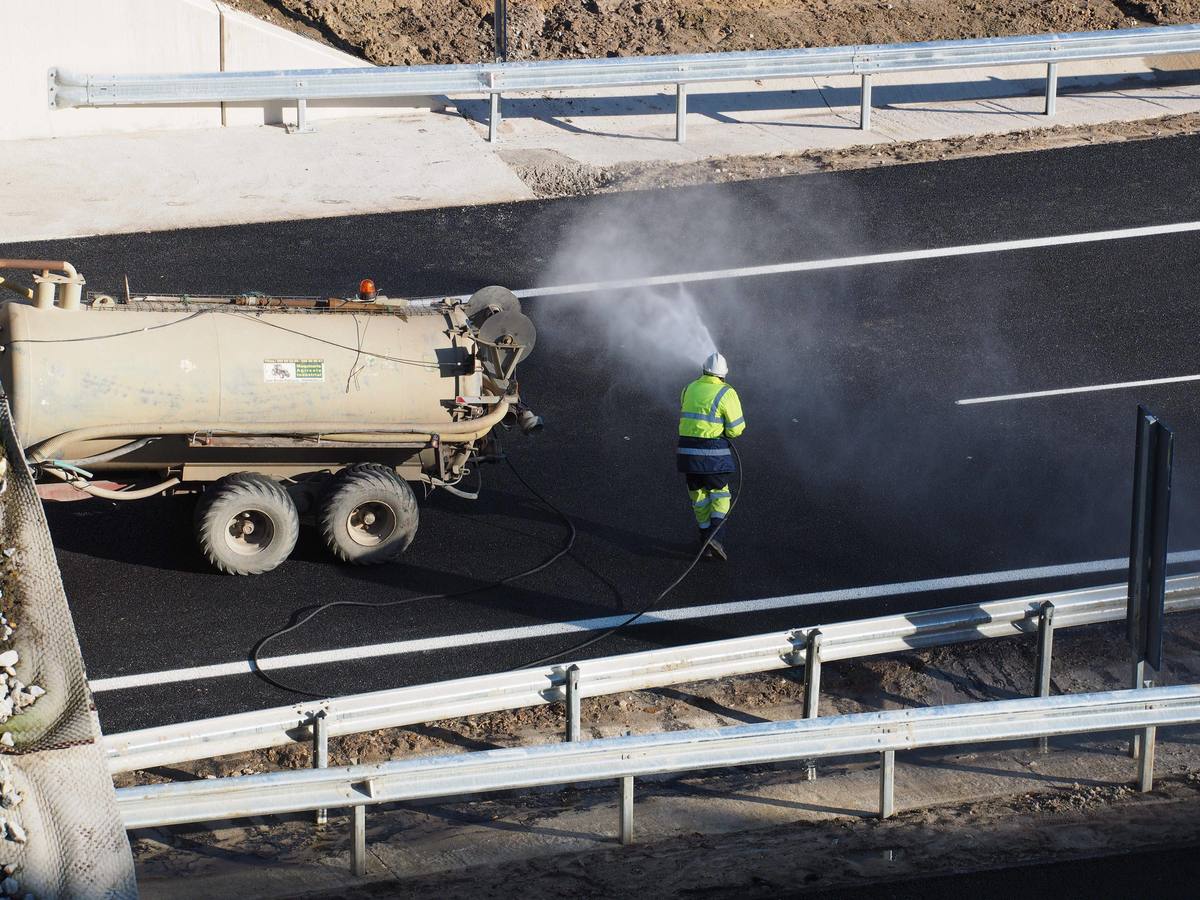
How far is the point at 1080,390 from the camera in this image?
49.2 feet

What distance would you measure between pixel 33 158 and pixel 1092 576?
39.7 feet

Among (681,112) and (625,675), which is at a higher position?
(681,112)

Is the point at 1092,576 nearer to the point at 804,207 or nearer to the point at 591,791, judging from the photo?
the point at 591,791

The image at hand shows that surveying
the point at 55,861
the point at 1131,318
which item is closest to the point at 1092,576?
the point at 1131,318

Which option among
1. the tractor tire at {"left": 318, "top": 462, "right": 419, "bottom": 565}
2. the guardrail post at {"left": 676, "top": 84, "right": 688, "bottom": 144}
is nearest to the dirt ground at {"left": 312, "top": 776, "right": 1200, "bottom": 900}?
the tractor tire at {"left": 318, "top": 462, "right": 419, "bottom": 565}

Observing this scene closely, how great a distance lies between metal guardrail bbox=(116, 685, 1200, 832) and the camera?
323 inches

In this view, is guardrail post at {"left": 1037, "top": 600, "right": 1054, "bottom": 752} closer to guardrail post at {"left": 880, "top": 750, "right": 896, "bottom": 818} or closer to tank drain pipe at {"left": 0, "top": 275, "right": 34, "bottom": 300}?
guardrail post at {"left": 880, "top": 750, "right": 896, "bottom": 818}

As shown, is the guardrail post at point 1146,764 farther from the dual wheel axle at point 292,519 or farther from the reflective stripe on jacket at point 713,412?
the dual wheel axle at point 292,519

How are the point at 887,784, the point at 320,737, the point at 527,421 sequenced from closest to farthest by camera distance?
the point at 320,737, the point at 887,784, the point at 527,421

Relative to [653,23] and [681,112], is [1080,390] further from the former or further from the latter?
[653,23]

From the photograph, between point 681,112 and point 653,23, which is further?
point 653,23

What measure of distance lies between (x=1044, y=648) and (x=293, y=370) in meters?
5.53

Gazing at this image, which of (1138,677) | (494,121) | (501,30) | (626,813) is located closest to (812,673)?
(626,813)

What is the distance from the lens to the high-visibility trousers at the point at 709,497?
1266 centimetres
